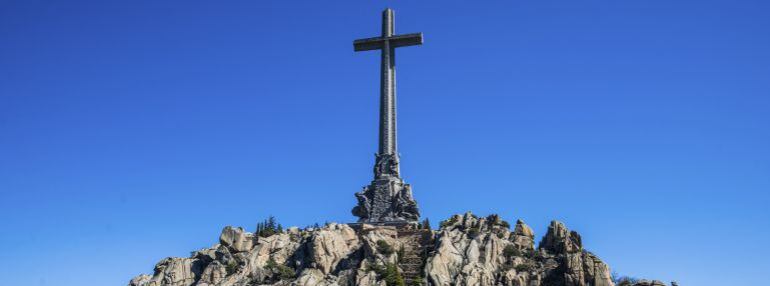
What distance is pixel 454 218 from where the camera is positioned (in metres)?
55.6

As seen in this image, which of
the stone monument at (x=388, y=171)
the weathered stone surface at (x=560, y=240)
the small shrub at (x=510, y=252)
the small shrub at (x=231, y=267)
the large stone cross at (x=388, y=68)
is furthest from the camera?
the large stone cross at (x=388, y=68)

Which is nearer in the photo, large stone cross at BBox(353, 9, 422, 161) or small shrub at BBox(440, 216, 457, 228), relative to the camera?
small shrub at BBox(440, 216, 457, 228)

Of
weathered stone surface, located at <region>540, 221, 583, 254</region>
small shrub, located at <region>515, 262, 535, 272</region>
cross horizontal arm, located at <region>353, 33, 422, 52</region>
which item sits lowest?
small shrub, located at <region>515, 262, 535, 272</region>

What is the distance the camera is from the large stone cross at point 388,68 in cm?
5575

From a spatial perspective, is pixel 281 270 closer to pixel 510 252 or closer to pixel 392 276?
pixel 392 276

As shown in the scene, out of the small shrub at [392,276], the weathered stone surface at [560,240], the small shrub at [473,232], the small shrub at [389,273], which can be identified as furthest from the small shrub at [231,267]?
the weathered stone surface at [560,240]

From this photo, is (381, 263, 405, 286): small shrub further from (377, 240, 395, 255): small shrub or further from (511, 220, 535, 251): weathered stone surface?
(511, 220, 535, 251): weathered stone surface

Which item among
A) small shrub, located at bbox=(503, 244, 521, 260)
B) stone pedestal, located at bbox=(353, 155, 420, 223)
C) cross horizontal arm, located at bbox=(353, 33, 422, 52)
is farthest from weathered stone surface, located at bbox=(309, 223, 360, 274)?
cross horizontal arm, located at bbox=(353, 33, 422, 52)

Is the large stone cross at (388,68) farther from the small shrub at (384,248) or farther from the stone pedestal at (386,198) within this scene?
the small shrub at (384,248)

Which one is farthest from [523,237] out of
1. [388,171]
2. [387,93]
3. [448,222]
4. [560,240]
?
[387,93]

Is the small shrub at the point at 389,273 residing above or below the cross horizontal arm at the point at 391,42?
below

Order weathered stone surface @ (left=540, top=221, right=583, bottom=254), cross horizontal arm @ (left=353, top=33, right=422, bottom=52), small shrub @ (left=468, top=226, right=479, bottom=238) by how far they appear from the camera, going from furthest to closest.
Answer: cross horizontal arm @ (left=353, top=33, right=422, bottom=52) → small shrub @ (left=468, top=226, right=479, bottom=238) → weathered stone surface @ (left=540, top=221, right=583, bottom=254)

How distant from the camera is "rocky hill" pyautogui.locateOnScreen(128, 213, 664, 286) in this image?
44.0 m

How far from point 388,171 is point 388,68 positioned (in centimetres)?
812
